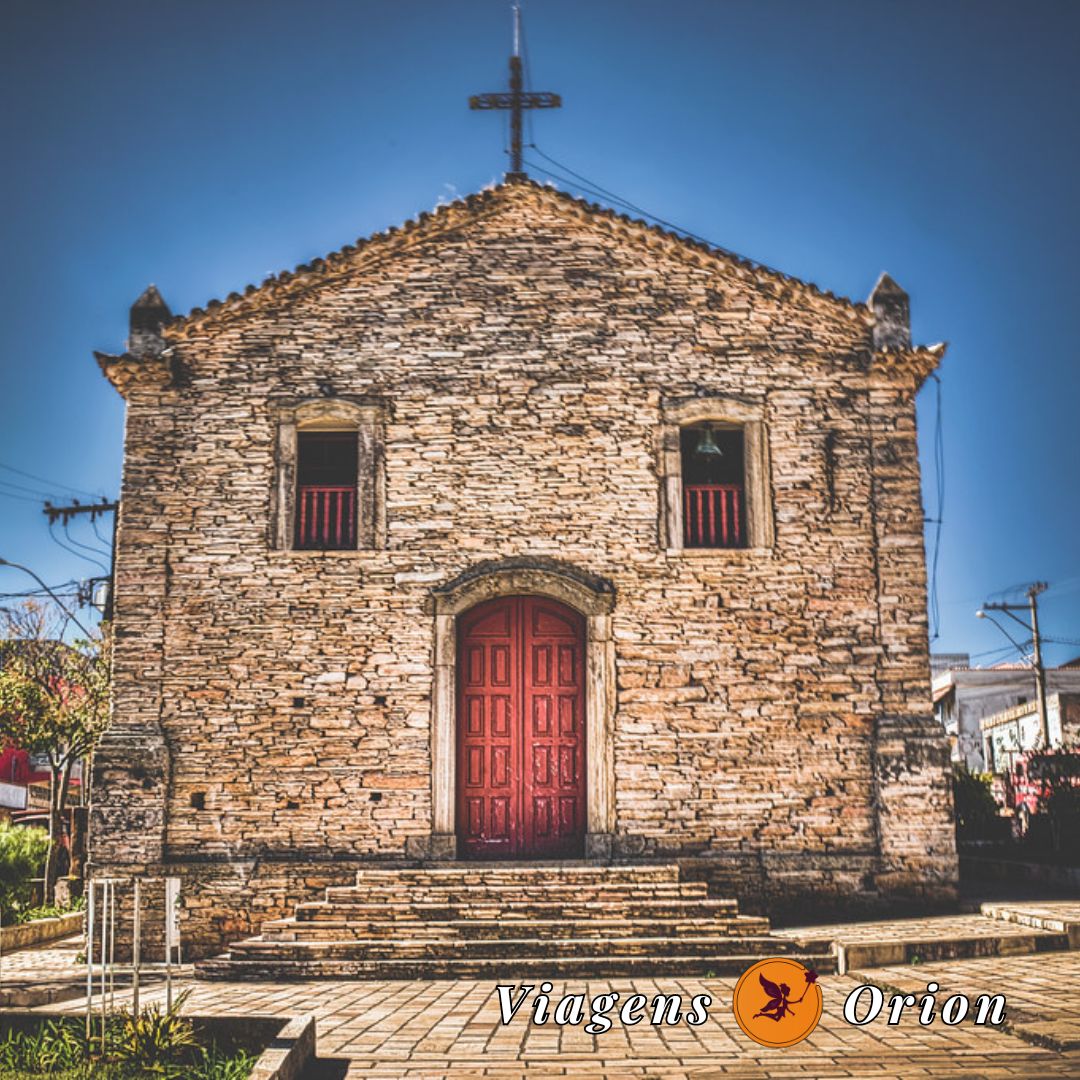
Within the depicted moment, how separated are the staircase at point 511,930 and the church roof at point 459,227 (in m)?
6.95

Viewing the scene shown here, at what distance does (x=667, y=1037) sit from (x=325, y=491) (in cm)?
797

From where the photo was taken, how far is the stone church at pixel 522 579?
40.5 feet

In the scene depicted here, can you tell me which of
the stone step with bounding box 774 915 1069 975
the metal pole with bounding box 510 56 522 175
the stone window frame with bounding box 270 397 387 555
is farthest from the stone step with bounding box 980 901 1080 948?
the metal pole with bounding box 510 56 522 175

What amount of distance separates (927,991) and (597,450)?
701cm

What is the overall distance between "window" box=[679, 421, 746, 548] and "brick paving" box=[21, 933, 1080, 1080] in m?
5.38

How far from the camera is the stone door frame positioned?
486 inches

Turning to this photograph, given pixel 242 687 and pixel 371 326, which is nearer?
pixel 242 687

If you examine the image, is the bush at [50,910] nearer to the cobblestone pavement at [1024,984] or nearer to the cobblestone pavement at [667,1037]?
the cobblestone pavement at [667,1037]

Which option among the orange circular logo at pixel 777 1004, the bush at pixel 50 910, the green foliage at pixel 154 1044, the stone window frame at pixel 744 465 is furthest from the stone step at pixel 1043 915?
the bush at pixel 50 910

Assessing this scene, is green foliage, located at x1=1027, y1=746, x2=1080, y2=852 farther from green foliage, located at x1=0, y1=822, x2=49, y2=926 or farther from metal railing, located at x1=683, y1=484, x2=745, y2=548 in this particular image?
green foliage, located at x1=0, y1=822, x2=49, y2=926

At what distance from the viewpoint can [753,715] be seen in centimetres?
1264

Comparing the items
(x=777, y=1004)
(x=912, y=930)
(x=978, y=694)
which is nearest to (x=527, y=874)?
(x=912, y=930)

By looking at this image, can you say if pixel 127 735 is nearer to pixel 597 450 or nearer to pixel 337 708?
pixel 337 708

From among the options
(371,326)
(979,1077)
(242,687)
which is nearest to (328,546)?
(242,687)
